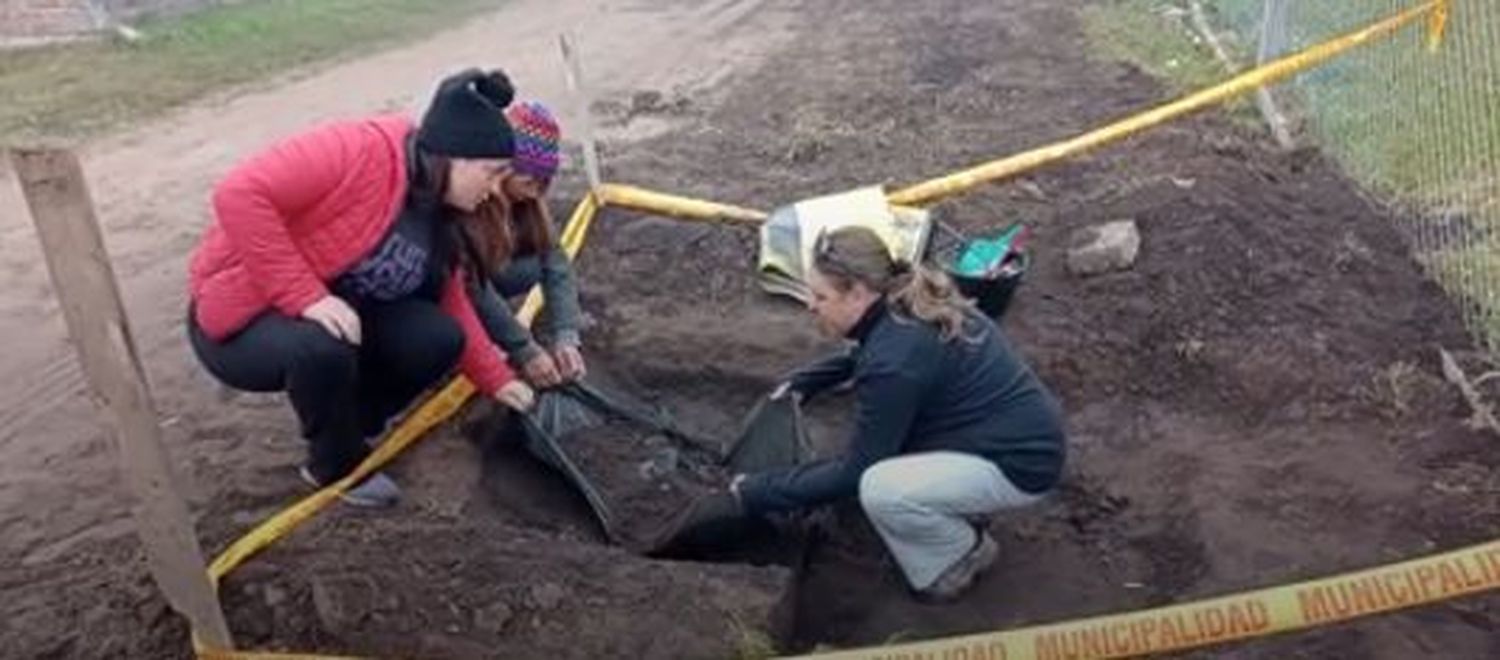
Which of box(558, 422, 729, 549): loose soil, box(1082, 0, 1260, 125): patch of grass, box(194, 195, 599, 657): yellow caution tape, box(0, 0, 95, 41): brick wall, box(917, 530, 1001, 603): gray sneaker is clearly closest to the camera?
box(194, 195, 599, 657): yellow caution tape

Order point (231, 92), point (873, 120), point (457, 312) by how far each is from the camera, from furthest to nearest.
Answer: point (231, 92)
point (873, 120)
point (457, 312)

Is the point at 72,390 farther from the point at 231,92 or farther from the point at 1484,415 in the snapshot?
the point at 231,92

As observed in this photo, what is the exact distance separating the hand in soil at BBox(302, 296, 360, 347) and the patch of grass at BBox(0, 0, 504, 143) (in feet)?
21.6

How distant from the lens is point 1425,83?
24.2ft

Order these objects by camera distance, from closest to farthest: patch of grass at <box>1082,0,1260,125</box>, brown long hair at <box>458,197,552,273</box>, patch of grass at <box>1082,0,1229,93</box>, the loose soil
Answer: brown long hair at <box>458,197,552,273</box>, the loose soil, patch of grass at <box>1082,0,1260,125</box>, patch of grass at <box>1082,0,1229,93</box>

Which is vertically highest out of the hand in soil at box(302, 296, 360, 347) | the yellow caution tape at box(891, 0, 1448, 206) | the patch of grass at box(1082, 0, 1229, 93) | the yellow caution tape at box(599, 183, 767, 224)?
the hand in soil at box(302, 296, 360, 347)

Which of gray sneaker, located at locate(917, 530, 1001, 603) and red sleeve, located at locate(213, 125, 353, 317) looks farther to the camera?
gray sneaker, located at locate(917, 530, 1001, 603)

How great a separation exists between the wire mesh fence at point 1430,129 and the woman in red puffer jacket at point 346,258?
12.4ft

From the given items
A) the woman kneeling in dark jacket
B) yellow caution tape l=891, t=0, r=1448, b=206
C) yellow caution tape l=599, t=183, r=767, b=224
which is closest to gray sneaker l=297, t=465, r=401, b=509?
the woman kneeling in dark jacket

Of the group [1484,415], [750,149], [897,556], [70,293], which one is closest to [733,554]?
[897,556]

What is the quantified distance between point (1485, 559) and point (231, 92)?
10.2 meters

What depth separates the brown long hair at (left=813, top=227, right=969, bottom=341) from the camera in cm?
372

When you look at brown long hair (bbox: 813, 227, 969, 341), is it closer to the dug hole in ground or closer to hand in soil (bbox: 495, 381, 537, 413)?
the dug hole in ground

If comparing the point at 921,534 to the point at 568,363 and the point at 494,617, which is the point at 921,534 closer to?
the point at 494,617
